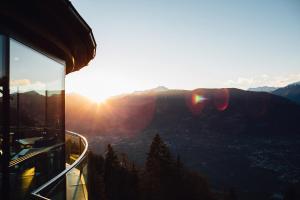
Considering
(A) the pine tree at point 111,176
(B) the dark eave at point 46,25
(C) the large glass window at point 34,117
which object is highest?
(B) the dark eave at point 46,25

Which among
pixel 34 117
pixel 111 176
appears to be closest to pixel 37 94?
pixel 34 117

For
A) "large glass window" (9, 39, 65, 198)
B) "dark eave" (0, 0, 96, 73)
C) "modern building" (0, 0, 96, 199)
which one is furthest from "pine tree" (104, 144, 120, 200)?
"dark eave" (0, 0, 96, 73)

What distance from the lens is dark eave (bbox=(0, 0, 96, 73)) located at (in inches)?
124

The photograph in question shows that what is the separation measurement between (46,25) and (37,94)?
1.19m

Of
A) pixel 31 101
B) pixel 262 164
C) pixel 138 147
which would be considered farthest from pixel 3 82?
pixel 138 147

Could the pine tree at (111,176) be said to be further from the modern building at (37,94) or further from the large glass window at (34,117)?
the large glass window at (34,117)

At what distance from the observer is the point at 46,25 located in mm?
3871

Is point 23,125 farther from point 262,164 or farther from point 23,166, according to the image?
point 262,164

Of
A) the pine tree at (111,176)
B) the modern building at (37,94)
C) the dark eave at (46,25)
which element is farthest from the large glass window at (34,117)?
the pine tree at (111,176)

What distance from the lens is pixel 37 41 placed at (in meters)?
4.13

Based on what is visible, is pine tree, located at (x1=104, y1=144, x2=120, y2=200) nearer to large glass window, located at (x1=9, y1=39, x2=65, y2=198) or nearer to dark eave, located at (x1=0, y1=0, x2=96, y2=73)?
large glass window, located at (x1=9, y1=39, x2=65, y2=198)

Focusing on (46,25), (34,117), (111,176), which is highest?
(46,25)

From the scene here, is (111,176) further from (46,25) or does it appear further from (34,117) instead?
(46,25)

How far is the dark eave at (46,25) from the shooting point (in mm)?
3139
